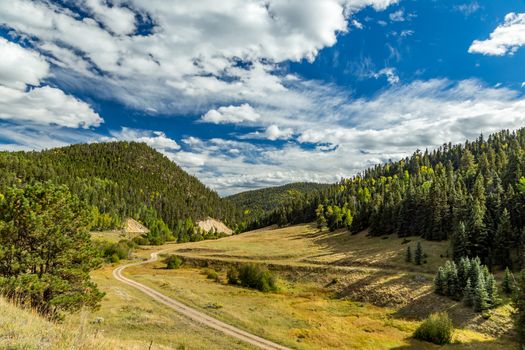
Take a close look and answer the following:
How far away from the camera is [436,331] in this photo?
3975 cm

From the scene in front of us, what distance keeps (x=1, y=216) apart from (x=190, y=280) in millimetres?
55399

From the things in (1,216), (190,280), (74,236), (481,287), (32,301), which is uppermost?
(1,216)

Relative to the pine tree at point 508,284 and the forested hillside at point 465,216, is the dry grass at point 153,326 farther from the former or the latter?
the forested hillside at point 465,216

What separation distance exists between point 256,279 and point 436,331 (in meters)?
41.2

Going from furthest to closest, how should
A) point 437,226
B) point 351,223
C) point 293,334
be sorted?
point 351,223, point 437,226, point 293,334

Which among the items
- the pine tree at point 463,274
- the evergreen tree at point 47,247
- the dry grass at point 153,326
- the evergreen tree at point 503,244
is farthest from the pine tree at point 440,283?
the evergreen tree at point 47,247

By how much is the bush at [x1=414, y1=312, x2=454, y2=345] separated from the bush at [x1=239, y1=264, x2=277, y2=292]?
35290 mm

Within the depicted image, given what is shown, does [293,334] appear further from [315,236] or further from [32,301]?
[315,236]

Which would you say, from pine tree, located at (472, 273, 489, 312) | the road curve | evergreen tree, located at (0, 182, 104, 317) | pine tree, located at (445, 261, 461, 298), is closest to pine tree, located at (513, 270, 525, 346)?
pine tree, located at (472, 273, 489, 312)

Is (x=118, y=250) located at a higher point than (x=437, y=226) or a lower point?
lower

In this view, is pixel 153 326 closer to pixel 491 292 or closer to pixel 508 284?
pixel 491 292

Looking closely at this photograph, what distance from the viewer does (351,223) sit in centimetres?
13038

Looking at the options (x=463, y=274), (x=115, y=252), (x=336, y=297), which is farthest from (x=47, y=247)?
(x=115, y=252)

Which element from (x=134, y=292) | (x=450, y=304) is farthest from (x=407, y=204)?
(x=134, y=292)
